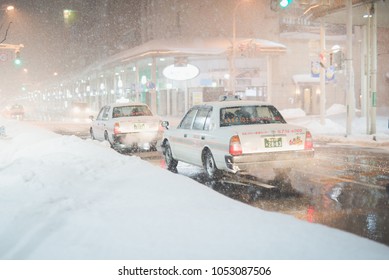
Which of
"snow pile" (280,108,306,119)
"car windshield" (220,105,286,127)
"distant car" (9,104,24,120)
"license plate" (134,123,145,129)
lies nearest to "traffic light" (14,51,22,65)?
"license plate" (134,123,145,129)

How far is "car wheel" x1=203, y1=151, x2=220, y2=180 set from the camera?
10030 mm

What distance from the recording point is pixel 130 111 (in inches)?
682

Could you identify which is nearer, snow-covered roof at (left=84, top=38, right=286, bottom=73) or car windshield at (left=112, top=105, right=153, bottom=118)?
car windshield at (left=112, top=105, right=153, bottom=118)

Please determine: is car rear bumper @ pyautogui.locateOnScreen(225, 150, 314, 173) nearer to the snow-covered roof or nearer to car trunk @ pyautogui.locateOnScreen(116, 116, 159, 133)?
car trunk @ pyautogui.locateOnScreen(116, 116, 159, 133)

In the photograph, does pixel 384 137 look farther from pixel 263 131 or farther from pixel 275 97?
pixel 275 97

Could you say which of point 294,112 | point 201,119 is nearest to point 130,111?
point 201,119

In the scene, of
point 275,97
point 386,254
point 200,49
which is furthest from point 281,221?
point 275,97

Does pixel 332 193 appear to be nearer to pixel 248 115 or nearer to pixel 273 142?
pixel 273 142

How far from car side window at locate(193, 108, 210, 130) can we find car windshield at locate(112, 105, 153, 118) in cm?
647

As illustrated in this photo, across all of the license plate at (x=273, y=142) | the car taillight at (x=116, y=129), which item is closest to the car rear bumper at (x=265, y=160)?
the license plate at (x=273, y=142)

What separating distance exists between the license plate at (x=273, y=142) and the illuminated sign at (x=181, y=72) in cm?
3455

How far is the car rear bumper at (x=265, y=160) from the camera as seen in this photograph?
9.15 meters

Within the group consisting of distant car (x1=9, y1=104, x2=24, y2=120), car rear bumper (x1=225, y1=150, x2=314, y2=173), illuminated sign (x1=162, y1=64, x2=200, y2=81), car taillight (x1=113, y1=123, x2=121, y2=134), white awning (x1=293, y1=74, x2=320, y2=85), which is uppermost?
illuminated sign (x1=162, y1=64, x2=200, y2=81)

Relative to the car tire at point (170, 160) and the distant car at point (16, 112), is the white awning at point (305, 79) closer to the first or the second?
the distant car at point (16, 112)
